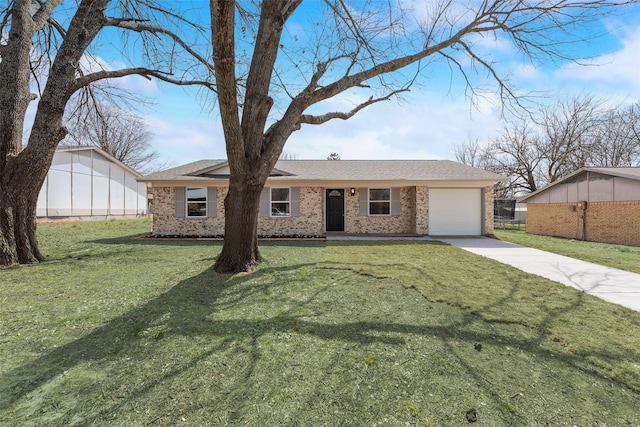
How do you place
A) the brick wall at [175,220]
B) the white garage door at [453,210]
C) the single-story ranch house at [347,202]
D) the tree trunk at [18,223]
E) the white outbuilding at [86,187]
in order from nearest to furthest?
1. the tree trunk at [18,223]
2. the single-story ranch house at [347,202]
3. the brick wall at [175,220]
4. the white garage door at [453,210]
5. the white outbuilding at [86,187]

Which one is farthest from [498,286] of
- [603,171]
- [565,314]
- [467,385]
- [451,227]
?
[603,171]

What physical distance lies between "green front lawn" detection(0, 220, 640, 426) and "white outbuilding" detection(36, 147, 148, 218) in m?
15.2

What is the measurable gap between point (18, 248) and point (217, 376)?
23.8ft

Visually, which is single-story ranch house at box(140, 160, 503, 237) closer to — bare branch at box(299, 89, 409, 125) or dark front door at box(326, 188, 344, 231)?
dark front door at box(326, 188, 344, 231)

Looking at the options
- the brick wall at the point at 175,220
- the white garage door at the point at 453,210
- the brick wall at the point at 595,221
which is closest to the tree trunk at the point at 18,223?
the brick wall at the point at 175,220

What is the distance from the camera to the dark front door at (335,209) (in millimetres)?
14414

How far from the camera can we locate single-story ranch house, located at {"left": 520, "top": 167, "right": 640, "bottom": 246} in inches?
493

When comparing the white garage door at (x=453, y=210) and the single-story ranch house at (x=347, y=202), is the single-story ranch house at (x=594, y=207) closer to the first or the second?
the single-story ranch house at (x=347, y=202)

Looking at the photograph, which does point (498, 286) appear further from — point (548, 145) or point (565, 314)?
point (548, 145)

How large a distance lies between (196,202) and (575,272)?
42.0ft

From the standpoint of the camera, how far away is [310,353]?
3.06m

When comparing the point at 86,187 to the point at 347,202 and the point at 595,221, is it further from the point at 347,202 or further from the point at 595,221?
the point at 595,221

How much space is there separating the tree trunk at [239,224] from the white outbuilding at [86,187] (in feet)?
44.6

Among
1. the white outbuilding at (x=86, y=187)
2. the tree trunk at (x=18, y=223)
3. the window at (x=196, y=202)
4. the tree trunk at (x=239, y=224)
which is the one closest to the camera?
the tree trunk at (x=239, y=224)
